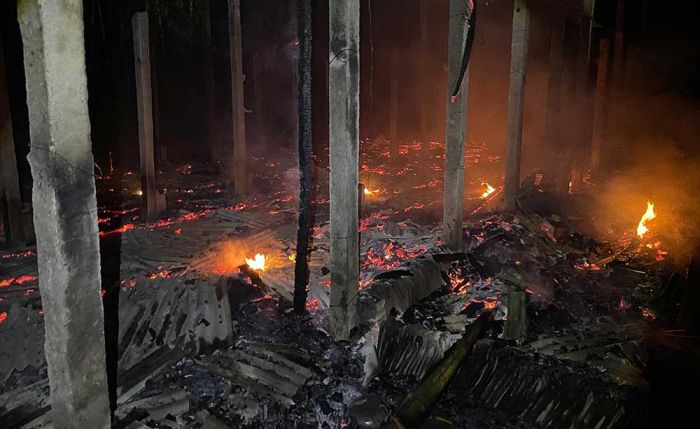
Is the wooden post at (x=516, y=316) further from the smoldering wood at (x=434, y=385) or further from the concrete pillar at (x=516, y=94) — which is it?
the concrete pillar at (x=516, y=94)

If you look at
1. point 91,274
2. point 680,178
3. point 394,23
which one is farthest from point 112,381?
point 394,23

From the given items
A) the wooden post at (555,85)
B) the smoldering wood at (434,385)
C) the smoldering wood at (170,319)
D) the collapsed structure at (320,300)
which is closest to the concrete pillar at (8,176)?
the collapsed structure at (320,300)

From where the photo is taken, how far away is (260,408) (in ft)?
13.4

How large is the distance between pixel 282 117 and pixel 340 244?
42.5 feet

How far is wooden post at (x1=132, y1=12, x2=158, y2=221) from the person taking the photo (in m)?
8.08

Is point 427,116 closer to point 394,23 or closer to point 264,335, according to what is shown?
point 394,23

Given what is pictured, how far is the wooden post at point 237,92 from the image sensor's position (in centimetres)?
913

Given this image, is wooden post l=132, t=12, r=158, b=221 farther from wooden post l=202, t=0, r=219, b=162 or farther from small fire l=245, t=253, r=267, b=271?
wooden post l=202, t=0, r=219, b=162

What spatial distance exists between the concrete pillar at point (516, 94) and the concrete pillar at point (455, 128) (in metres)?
1.71

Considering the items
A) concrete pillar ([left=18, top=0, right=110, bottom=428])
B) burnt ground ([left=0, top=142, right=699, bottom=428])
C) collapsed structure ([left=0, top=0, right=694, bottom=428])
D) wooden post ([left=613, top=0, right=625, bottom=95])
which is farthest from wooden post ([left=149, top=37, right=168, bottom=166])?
wooden post ([left=613, top=0, right=625, bottom=95])

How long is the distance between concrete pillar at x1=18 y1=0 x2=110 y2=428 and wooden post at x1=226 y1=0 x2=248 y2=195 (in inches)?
268

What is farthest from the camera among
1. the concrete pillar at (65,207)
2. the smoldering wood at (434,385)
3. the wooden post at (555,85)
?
the wooden post at (555,85)

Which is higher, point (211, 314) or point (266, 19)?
point (266, 19)

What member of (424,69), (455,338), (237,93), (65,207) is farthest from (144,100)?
(424,69)
